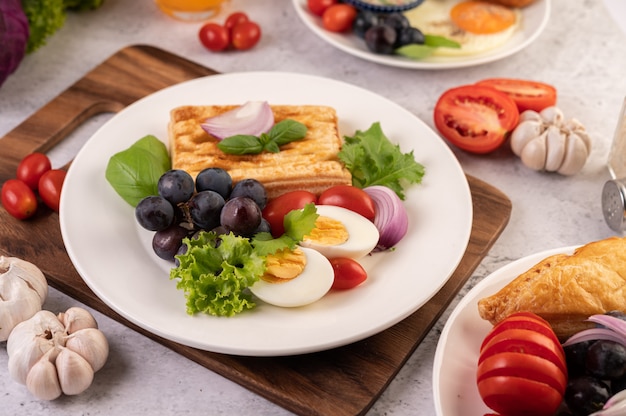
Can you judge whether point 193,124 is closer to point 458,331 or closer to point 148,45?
point 148,45

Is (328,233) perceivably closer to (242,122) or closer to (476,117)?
(242,122)

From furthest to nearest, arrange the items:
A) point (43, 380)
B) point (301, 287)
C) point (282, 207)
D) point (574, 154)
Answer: point (574, 154), point (282, 207), point (301, 287), point (43, 380)

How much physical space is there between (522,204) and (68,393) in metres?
1.86

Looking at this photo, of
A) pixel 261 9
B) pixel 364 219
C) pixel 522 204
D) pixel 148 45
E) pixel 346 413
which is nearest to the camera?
pixel 346 413

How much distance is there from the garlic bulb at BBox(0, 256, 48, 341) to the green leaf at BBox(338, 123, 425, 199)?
1.13 m

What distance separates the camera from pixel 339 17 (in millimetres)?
3783

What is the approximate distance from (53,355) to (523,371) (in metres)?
1.31

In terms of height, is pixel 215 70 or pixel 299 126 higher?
pixel 299 126

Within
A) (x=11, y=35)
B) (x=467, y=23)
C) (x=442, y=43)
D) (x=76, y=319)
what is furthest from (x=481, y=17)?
(x=76, y=319)

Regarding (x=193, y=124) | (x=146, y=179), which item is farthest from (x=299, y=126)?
(x=146, y=179)

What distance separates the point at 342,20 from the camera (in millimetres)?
3793

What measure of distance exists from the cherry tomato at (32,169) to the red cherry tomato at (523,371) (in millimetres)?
1835

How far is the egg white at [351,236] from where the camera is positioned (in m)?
2.48

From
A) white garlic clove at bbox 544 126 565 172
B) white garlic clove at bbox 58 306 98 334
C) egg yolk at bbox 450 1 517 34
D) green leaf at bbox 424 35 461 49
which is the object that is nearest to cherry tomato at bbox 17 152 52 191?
white garlic clove at bbox 58 306 98 334
